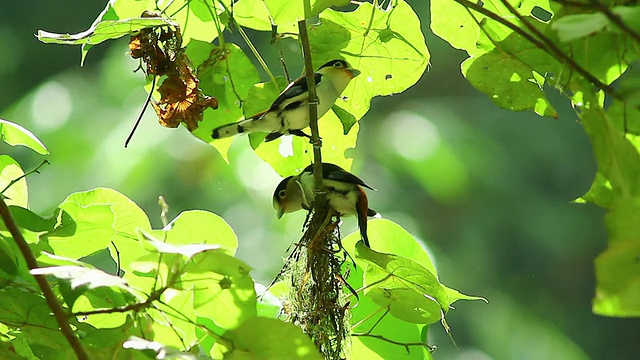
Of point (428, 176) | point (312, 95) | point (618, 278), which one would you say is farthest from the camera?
point (428, 176)

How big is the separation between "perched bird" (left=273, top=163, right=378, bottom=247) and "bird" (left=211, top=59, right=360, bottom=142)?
0.04 m

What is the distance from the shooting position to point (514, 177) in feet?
14.8

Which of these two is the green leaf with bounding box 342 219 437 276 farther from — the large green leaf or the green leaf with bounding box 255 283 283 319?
the large green leaf

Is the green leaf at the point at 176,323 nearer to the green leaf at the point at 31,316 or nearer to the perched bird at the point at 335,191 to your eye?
the green leaf at the point at 31,316

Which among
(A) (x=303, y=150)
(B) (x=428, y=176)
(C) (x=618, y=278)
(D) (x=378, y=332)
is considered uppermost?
(C) (x=618, y=278)

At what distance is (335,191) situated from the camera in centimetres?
69

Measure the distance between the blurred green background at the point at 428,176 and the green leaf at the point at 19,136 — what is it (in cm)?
201

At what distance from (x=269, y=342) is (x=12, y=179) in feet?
0.88

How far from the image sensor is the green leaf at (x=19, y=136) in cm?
58

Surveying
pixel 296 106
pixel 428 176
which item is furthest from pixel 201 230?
pixel 428 176

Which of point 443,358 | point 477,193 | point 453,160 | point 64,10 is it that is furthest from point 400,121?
point 64,10

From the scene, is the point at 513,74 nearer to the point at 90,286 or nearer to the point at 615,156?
the point at 615,156

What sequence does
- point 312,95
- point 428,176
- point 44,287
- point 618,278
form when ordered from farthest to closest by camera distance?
1. point 428,176
2. point 312,95
3. point 44,287
4. point 618,278

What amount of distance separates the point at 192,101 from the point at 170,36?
0.20 ft
